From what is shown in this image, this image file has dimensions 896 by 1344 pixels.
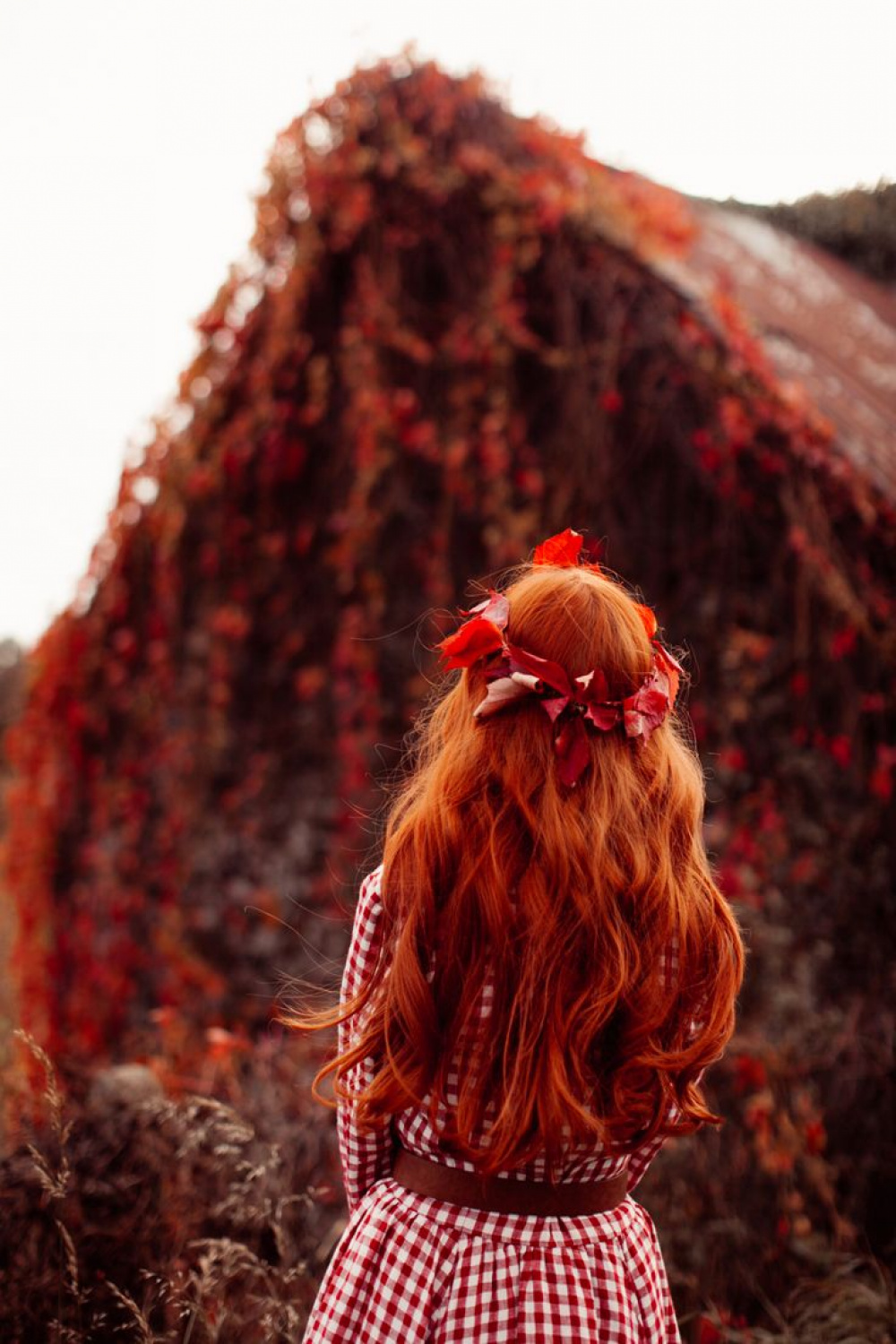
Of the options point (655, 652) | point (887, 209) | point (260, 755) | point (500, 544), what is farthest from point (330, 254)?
point (887, 209)

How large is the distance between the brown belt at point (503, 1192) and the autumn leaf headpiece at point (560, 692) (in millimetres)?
565

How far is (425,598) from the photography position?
4.43m

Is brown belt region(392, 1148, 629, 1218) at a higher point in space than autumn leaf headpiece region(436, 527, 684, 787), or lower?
lower

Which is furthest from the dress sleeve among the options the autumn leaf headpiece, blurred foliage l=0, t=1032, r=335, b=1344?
blurred foliage l=0, t=1032, r=335, b=1344

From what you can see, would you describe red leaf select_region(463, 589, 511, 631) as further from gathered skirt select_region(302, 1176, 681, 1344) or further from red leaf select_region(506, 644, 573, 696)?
gathered skirt select_region(302, 1176, 681, 1344)

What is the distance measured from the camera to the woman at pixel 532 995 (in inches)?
53.1

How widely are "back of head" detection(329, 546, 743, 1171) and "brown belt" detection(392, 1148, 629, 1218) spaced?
0.28 feet

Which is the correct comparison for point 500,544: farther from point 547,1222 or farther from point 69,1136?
point 547,1222

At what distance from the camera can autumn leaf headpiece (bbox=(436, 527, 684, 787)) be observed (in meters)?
1.38

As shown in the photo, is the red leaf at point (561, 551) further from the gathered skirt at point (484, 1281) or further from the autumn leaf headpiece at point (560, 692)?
the gathered skirt at point (484, 1281)

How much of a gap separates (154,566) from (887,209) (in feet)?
18.5

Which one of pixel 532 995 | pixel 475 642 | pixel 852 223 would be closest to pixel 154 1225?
pixel 532 995

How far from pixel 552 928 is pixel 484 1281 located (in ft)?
1.54

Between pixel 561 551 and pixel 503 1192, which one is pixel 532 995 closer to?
pixel 503 1192
